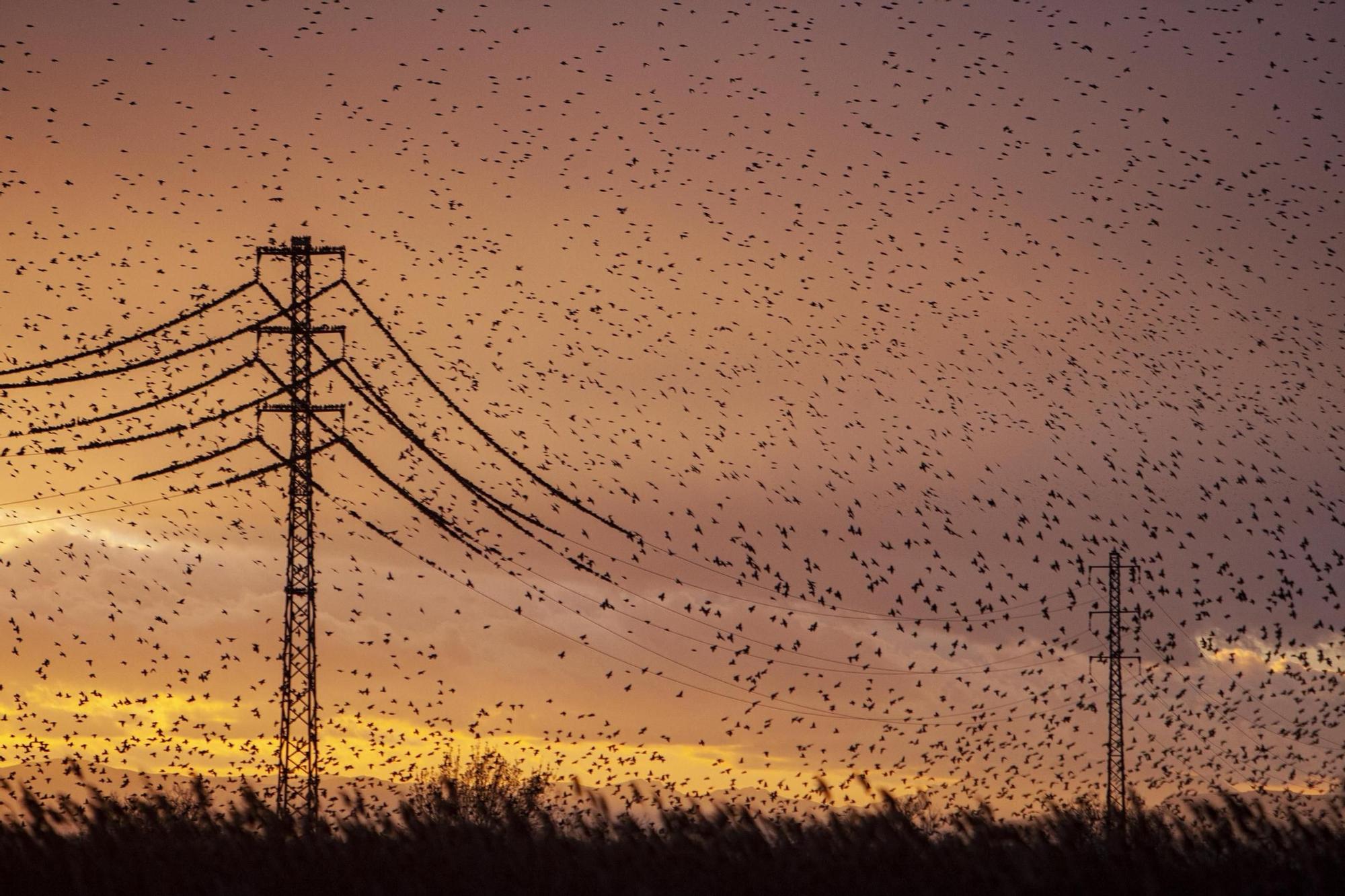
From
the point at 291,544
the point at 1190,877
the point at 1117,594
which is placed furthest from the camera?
the point at 1117,594

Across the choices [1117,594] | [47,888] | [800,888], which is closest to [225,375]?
[47,888]

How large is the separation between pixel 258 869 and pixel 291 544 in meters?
16.6

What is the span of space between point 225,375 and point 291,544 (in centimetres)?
411

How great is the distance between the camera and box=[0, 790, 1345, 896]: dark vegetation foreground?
18516mm

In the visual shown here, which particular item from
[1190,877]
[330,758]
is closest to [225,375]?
[330,758]

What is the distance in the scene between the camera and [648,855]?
19453 mm

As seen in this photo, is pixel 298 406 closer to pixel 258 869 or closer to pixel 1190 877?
pixel 258 869

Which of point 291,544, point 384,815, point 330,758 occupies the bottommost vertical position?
point 384,815

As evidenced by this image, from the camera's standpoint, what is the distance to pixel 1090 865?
61.4 ft

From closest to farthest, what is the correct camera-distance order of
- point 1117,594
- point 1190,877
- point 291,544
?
point 1190,877 → point 291,544 → point 1117,594

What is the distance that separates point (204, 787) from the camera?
1867 cm

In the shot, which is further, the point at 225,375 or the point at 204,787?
the point at 225,375

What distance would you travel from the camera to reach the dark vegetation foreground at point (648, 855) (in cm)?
1852

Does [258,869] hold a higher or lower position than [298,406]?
lower
